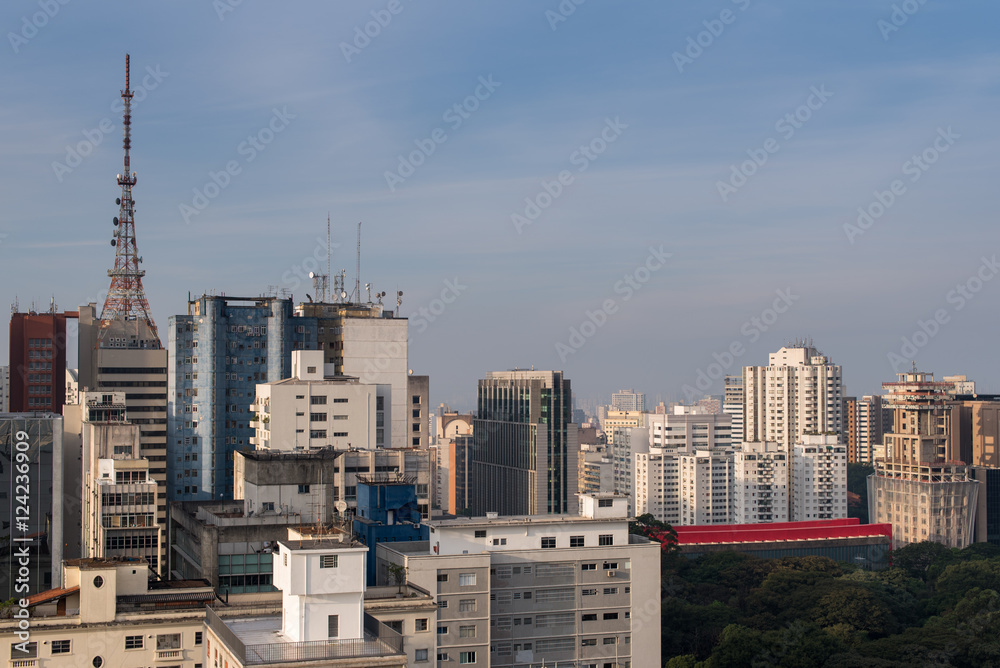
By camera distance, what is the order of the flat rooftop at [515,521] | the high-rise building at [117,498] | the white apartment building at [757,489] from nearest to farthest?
the flat rooftop at [515,521], the high-rise building at [117,498], the white apartment building at [757,489]

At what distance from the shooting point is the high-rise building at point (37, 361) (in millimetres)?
104688

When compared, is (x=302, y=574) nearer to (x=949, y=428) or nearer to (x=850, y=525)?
(x=850, y=525)

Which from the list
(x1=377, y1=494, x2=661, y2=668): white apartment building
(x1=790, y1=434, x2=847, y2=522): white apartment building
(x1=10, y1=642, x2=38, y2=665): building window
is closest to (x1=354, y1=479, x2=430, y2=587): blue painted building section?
(x1=377, y1=494, x2=661, y2=668): white apartment building

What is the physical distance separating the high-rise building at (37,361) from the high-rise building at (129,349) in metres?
7.71

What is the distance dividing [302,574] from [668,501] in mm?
107296

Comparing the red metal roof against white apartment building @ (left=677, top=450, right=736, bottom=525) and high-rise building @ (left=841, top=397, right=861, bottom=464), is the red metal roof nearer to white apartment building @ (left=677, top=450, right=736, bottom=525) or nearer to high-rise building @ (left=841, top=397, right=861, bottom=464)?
white apartment building @ (left=677, top=450, right=736, bottom=525)

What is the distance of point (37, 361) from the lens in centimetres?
10531

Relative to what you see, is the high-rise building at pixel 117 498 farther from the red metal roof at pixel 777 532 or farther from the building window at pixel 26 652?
the red metal roof at pixel 777 532

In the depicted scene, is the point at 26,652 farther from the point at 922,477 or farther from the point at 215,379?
the point at 922,477

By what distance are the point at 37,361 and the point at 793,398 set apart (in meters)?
99.9

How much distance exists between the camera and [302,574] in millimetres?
26719

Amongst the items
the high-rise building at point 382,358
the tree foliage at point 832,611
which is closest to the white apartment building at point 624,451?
the tree foliage at point 832,611

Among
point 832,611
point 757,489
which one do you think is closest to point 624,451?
point 757,489

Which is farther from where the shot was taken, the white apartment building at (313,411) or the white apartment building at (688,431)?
the white apartment building at (688,431)
